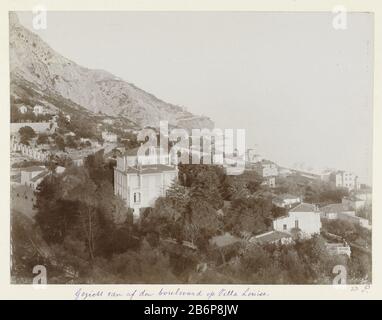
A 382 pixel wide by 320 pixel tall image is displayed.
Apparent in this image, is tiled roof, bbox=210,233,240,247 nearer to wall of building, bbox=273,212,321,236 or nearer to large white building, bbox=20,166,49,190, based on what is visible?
wall of building, bbox=273,212,321,236

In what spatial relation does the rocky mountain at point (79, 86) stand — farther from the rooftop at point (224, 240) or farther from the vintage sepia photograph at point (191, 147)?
the rooftop at point (224, 240)

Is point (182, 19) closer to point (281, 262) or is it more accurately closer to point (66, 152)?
point (66, 152)

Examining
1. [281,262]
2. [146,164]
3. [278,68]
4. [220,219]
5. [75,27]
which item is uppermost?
[75,27]

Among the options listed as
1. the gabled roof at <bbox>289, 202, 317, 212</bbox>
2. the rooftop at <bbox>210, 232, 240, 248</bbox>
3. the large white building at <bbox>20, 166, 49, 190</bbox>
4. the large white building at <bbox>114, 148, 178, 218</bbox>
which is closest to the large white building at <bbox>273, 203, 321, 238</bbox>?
the gabled roof at <bbox>289, 202, 317, 212</bbox>

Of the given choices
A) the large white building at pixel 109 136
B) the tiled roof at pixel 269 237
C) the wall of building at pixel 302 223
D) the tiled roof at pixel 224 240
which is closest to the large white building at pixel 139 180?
the large white building at pixel 109 136

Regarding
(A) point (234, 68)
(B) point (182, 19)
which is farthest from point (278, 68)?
(B) point (182, 19)

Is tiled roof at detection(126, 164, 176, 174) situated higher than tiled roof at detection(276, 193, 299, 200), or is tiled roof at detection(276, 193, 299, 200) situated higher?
tiled roof at detection(126, 164, 176, 174)
